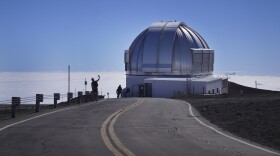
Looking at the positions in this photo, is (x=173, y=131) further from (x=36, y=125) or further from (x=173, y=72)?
(x=173, y=72)

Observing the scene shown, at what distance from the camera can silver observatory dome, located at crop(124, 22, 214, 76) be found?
6419 centimetres

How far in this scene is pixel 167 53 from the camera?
64.0 meters

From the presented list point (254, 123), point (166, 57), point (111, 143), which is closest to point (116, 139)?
point (111, 143)

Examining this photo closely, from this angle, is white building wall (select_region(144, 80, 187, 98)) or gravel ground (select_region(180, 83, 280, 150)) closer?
gravel ground (select_region(180, 83, 280, 150))

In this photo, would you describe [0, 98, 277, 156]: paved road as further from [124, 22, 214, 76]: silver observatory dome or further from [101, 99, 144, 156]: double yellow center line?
[124, 22, 214, 76]: silver observatory dome

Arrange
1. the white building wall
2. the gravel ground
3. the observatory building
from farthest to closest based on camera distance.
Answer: the observatory building, the white building wall, the gravel ground

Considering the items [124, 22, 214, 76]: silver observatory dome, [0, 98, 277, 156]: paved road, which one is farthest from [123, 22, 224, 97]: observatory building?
[0, 98, 277, 156]: paved road

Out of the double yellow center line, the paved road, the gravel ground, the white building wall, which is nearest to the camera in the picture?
the double yellow center line

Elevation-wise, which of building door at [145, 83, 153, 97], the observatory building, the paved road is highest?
the observatory building

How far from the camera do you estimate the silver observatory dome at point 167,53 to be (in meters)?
64.2

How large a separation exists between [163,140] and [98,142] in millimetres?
1741

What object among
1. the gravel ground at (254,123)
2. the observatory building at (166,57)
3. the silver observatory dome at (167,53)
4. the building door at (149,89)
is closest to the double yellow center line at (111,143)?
the gravel ground at (254,123)

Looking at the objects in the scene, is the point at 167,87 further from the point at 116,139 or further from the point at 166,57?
the point at 116,139

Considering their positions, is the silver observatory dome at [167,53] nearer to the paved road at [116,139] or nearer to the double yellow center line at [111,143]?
the paved road at [116,139]
